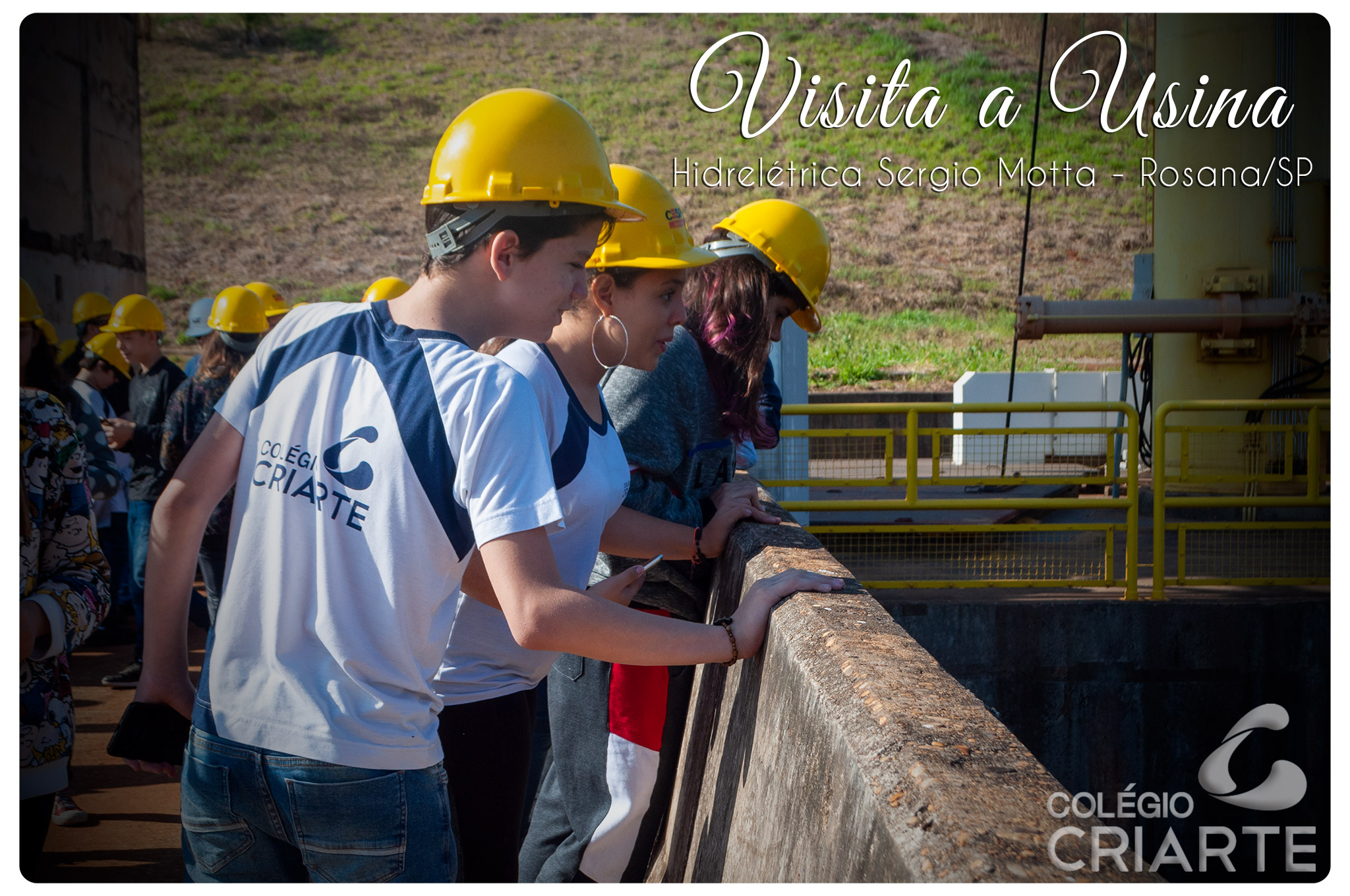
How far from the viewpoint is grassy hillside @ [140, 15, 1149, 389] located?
30078 mm

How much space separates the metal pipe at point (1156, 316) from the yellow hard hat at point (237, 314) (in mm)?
6121

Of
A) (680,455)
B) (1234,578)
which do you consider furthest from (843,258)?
(680,455)

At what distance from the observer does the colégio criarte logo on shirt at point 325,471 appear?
129 cm

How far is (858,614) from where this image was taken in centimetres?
193

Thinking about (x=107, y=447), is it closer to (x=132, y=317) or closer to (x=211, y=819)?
(x=132, y=317)

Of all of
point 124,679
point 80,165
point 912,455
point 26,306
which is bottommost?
point 124,679

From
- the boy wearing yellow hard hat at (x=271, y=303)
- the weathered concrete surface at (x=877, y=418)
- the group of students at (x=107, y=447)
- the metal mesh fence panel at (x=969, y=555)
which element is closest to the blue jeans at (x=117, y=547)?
the group of students at (x=107, y=447)

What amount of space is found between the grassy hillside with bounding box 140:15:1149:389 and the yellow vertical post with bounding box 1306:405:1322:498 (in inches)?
765

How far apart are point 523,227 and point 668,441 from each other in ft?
3.50

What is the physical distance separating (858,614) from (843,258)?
101 feet

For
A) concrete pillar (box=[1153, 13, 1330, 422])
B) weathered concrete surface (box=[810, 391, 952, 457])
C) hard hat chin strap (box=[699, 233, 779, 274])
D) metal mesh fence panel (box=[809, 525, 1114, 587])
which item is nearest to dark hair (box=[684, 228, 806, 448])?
hard hat chin strap (box=[699, 233, 779, 274])

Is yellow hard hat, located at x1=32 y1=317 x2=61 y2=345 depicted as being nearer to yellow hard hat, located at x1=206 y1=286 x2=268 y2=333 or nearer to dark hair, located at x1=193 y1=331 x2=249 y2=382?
dark hair, located at x1=193 y1=331 x2=249 y2=382

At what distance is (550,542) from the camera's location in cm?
192

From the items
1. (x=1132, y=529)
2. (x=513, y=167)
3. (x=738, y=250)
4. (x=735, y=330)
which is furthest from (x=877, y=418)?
(x=513, y=167)
